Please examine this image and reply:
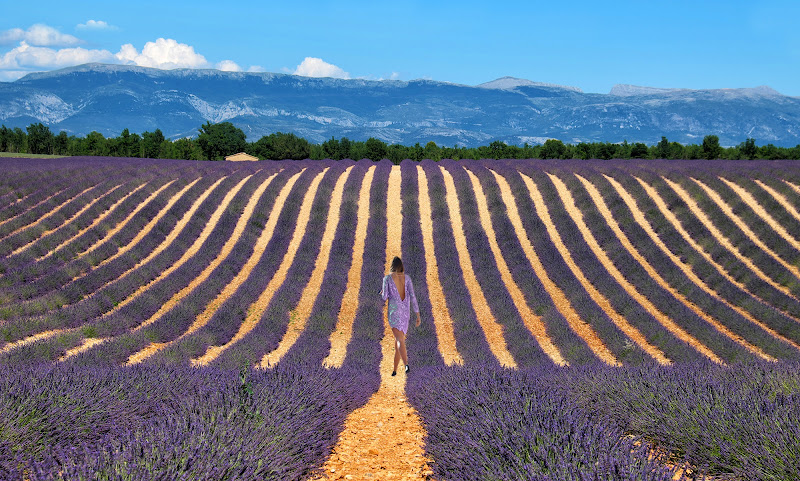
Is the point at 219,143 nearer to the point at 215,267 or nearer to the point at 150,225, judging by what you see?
the point at 150,225

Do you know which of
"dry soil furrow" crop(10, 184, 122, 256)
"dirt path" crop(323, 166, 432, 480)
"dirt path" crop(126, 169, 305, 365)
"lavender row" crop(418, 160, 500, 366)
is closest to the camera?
"dirt path" crop(323, 166, 432, 480)

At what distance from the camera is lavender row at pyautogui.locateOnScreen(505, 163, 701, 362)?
11789 mm

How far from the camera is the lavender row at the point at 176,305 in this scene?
33.5 ft

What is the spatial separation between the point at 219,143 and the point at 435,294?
63932mm

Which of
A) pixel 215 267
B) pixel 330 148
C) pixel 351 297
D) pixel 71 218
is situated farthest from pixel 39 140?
pixel 351 297

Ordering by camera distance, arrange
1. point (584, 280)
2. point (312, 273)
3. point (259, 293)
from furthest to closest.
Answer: point (312, 273) < point (584, 280) < point (259, 293)

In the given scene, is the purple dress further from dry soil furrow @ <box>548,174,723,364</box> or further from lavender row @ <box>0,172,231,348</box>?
lavender row @ <box>0,172,231,348</box>

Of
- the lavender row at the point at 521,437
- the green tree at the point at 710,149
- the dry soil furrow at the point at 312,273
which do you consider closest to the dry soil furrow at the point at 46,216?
the dry soil furrow at the point at 312,273

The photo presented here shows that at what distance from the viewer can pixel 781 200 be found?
22.8m

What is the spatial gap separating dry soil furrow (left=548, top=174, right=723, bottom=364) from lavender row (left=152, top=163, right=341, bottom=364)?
9426 millimetres

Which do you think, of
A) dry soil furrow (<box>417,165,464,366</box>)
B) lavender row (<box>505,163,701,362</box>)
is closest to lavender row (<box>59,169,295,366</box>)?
dry soil furrow (<box>417,165,464,366</box>)

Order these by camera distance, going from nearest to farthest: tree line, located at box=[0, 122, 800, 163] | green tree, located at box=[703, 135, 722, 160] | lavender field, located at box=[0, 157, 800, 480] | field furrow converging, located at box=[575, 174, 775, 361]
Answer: lavender field, located at box=[0, 157, 800, 480], field furrow converging, located at box=[575, 174, 775, 361], green tree, located at box=[703, 135, 722, 160], tree line, located at box=[0, 122, 800, 163]

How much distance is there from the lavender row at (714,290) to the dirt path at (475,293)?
563 centimetres

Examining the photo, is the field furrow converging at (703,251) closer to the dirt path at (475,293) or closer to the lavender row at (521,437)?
the dirt path at (475,293)
